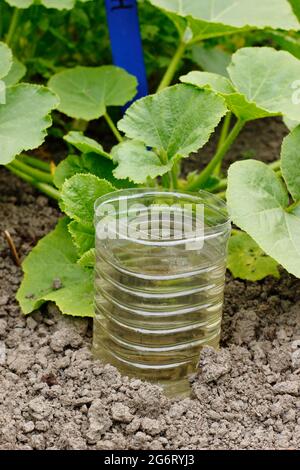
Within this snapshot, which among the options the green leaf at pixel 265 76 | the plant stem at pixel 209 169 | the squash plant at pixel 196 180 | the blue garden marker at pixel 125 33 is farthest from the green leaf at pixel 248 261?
the blue garden marker at pixel 125 33

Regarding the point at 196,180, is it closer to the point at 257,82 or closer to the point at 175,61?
the point at 257,82

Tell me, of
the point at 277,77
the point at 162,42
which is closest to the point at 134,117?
the point at 277,77

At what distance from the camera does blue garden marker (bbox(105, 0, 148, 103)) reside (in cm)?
227

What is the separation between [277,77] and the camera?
6.47ft

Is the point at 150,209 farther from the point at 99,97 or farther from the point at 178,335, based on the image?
the point at 99,97

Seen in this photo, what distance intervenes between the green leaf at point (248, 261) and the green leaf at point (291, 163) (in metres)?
0.25

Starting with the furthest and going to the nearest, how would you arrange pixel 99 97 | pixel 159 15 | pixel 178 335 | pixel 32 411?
pixel 159 15 → pixel 99 97 → pixel 178 335 → pixel 32 411

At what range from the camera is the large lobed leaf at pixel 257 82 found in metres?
1.86

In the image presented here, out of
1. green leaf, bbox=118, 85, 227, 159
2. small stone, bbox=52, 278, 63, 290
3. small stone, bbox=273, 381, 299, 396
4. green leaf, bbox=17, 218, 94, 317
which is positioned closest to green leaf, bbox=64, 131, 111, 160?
green leaf, bbox=118, 85, 227, 159

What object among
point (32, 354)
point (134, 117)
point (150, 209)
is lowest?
point (32, 354)

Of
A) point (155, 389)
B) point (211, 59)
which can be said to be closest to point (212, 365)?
point (155, 389)

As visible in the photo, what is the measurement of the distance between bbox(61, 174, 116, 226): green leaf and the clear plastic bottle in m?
0.04

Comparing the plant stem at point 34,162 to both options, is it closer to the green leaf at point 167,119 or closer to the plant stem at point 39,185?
the plant stem at point 39,185

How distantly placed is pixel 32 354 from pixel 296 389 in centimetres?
58
